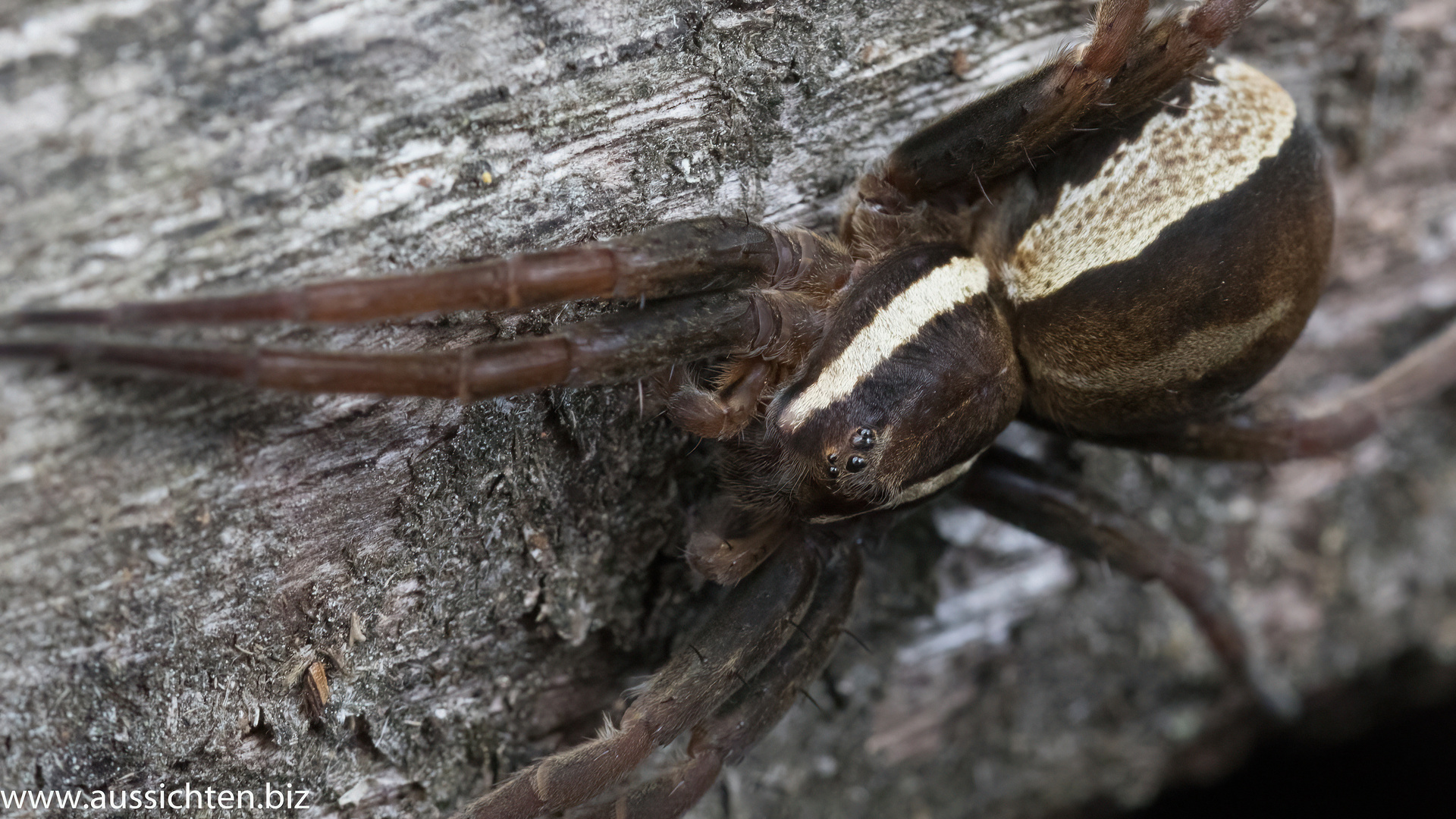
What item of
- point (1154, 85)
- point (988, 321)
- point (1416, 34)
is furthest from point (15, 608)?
point (1416, 34)

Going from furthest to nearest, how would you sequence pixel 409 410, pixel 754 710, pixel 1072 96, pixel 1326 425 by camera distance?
pixel 1326 425 < pixel 754 710 < pixel 1072 96 < pixel 409 410

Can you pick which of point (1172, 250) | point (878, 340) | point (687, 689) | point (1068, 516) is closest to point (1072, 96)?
point (1172, 250)

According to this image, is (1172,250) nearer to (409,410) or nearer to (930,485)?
(930,485)

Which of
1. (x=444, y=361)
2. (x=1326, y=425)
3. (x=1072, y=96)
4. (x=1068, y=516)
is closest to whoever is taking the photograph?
(x=444, y=361)

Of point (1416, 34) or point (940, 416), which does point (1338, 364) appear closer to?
point (1416, 34)

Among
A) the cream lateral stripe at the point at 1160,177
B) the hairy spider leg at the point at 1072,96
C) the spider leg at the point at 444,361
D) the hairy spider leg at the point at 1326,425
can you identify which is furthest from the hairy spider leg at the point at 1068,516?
the spider leg at the point at 444,361

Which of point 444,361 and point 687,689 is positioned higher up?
point 444,361
